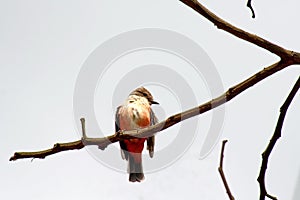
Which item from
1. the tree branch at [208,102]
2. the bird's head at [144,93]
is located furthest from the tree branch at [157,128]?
the bird's head at [144,93]

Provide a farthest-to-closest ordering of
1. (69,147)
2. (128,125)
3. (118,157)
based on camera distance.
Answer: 1. (128,125)
2. (118,157)
3. (69,147)

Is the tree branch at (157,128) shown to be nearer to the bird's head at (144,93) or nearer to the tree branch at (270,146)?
the tree branch at (270,146)

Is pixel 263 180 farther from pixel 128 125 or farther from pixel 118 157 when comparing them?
pixel 128 125

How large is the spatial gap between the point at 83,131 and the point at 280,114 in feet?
0.46

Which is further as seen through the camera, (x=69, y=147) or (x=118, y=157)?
(x=118, y=157)

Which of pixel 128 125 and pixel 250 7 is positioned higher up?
pixel 128 125

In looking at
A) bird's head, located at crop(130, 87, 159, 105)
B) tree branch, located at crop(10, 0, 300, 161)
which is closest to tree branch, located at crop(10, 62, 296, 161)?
tree branch, located at crop(10, 0, 300, 161)

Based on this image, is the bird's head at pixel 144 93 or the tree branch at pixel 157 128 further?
the bird's head at pixel 144 93

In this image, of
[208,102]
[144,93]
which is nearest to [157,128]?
[208,102]

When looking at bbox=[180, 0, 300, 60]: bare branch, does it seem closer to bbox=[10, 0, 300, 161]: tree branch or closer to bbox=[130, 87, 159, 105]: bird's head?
bbox=[10, 0, 300, 161]: tree branch

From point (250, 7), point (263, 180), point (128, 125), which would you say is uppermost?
point (128, 125)

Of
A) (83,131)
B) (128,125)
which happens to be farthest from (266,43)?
(128,125)

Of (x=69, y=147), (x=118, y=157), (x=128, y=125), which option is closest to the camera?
(x=69, y=147)

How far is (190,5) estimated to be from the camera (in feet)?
0.90
